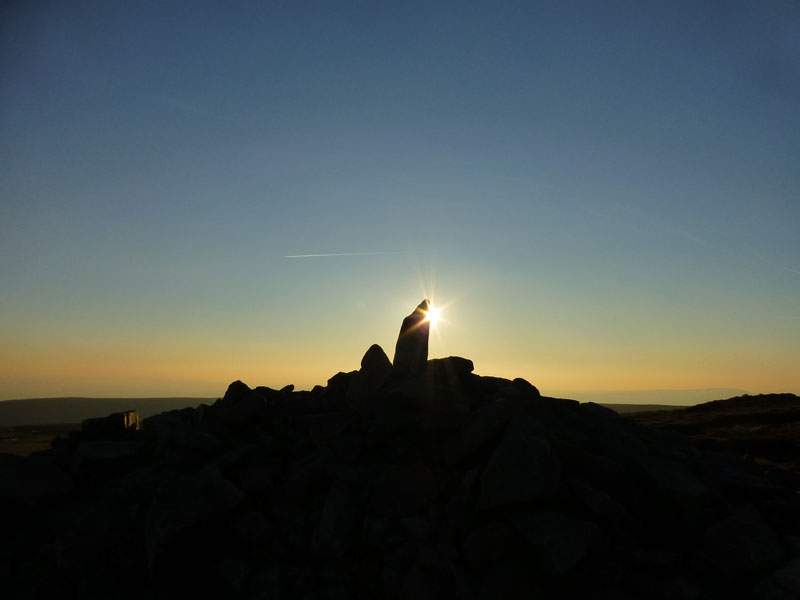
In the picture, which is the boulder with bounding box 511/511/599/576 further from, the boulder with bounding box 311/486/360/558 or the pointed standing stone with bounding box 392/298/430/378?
the pointed standing stone with bounding box 392/298/430/378

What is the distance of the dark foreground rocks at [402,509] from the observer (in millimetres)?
6887

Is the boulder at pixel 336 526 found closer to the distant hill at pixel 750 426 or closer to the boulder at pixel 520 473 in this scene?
the boulder at pixel 520 473

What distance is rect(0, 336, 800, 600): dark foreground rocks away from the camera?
6.89 meters

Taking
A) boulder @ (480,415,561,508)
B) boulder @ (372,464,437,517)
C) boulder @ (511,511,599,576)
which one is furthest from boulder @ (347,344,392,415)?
boulder @ (511,511,599,576)

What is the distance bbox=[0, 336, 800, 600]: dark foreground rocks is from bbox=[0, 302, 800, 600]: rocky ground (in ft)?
0.08

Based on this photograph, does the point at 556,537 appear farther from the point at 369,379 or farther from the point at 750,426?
the point at 750,426

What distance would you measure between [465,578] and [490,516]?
0.90 metres

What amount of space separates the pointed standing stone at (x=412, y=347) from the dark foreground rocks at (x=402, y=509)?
0.47m

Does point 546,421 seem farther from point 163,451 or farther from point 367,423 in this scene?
point 163,451

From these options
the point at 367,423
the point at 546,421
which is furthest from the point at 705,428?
the point at 367,423

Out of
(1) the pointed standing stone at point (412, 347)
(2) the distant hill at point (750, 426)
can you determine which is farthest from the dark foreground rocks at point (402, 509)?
(2) the distant hill at point (750, 426)

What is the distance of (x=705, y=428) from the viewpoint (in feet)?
73.0

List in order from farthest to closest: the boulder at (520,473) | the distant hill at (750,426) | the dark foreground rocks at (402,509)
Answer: the distant hill at (750,426) → the boulder at (520,473) → the dark foreground rocks at (402,509)

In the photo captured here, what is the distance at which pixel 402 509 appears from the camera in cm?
807
